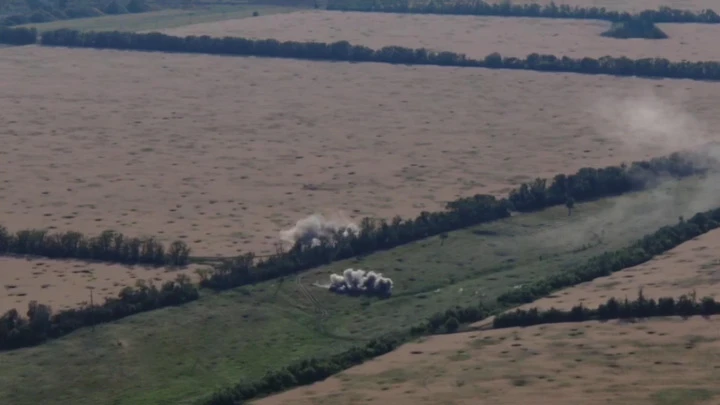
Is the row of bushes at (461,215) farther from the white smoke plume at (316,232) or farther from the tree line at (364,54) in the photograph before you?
the tree line at (364,54)

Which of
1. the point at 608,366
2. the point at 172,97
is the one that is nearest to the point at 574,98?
the point at 172,97

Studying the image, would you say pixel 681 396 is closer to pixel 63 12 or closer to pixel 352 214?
pixel 352 214

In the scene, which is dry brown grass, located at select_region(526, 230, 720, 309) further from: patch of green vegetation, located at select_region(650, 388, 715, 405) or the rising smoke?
patch of green vegetation, located at select_region(650, 388, 715, 405)

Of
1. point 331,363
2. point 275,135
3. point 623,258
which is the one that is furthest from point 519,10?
point 331,363

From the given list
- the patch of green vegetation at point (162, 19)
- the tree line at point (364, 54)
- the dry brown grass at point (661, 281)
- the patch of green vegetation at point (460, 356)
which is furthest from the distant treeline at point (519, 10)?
the patch of green vegetation at point (460, 356)

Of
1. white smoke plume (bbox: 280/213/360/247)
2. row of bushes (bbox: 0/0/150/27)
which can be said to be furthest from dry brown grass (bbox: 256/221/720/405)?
row of bushes (bbox: 0/0/150/27)

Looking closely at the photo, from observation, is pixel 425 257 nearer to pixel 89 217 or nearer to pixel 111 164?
pixel 89 217
